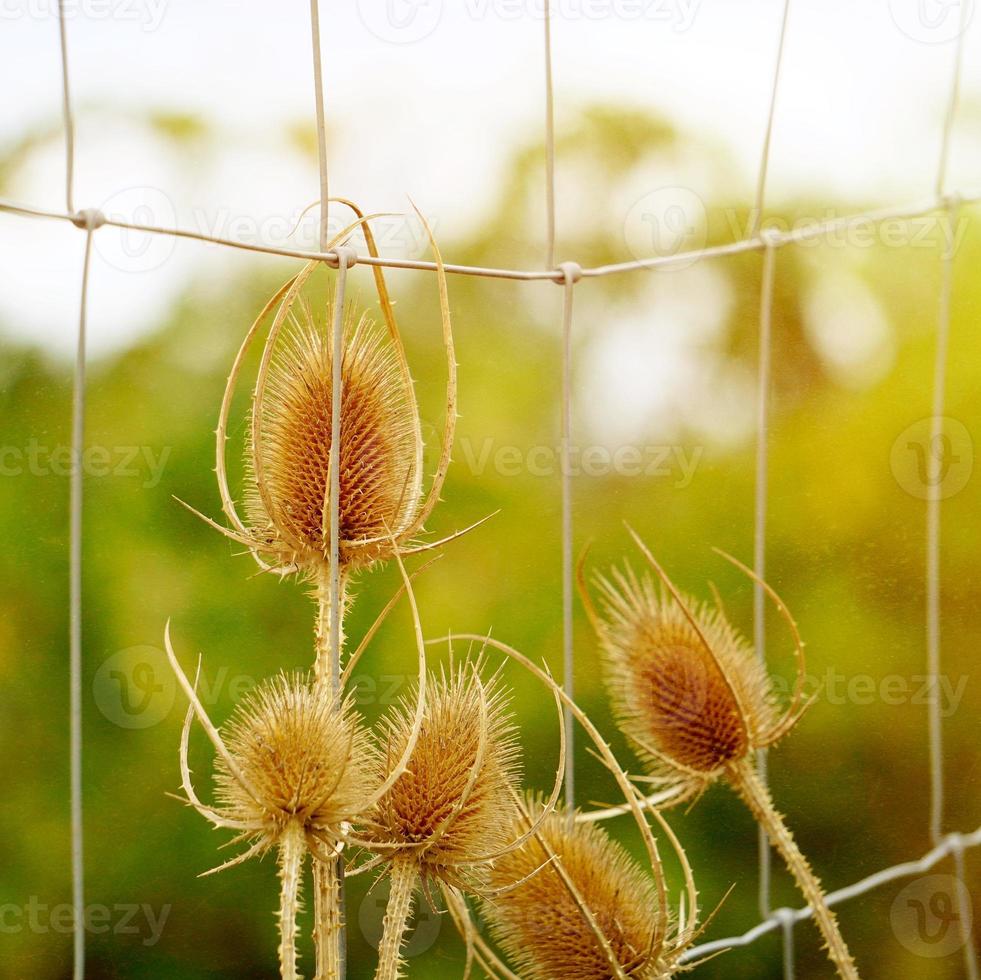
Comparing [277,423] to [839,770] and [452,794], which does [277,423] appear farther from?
[839,770]

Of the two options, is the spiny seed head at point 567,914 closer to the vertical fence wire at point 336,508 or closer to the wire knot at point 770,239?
the vertical fence wire at point 336,508

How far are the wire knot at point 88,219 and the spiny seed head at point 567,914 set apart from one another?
1.34ft

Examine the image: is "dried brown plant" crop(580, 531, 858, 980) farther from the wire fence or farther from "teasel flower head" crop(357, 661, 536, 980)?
"teasel flower head" crop(357, 661, 536, 980)

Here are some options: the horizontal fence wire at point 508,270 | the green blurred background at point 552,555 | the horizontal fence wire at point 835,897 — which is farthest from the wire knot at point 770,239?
the green blurred background at point 552,555

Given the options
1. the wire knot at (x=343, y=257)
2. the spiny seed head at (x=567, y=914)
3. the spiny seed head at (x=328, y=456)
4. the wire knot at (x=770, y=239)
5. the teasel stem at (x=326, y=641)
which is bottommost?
the spiny seed head at (x=567, y=914)

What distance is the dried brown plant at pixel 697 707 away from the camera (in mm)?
691

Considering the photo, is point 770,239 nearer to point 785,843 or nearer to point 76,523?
point 785,843

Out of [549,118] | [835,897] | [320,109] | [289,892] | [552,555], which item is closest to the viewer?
[289,892]

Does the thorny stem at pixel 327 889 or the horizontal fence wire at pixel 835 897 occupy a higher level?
the thorny stem at pixel 327 889

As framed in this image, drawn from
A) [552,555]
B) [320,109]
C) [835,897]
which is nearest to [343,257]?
[320,109]

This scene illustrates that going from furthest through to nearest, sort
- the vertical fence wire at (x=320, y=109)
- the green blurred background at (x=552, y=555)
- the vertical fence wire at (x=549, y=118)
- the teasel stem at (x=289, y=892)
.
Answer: the green blurred background at (x=552, y=555) → the vertical fence wire at (x=549, y=118) → the vertical fence wire at (x=320, y=109) → the teasel stem at (x=289, y=892)

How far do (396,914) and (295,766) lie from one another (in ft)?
0.35

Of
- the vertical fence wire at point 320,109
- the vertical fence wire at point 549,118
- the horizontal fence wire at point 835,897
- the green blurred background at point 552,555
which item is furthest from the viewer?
the green blurred background at point 552,555

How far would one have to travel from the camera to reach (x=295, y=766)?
0.47 meters
